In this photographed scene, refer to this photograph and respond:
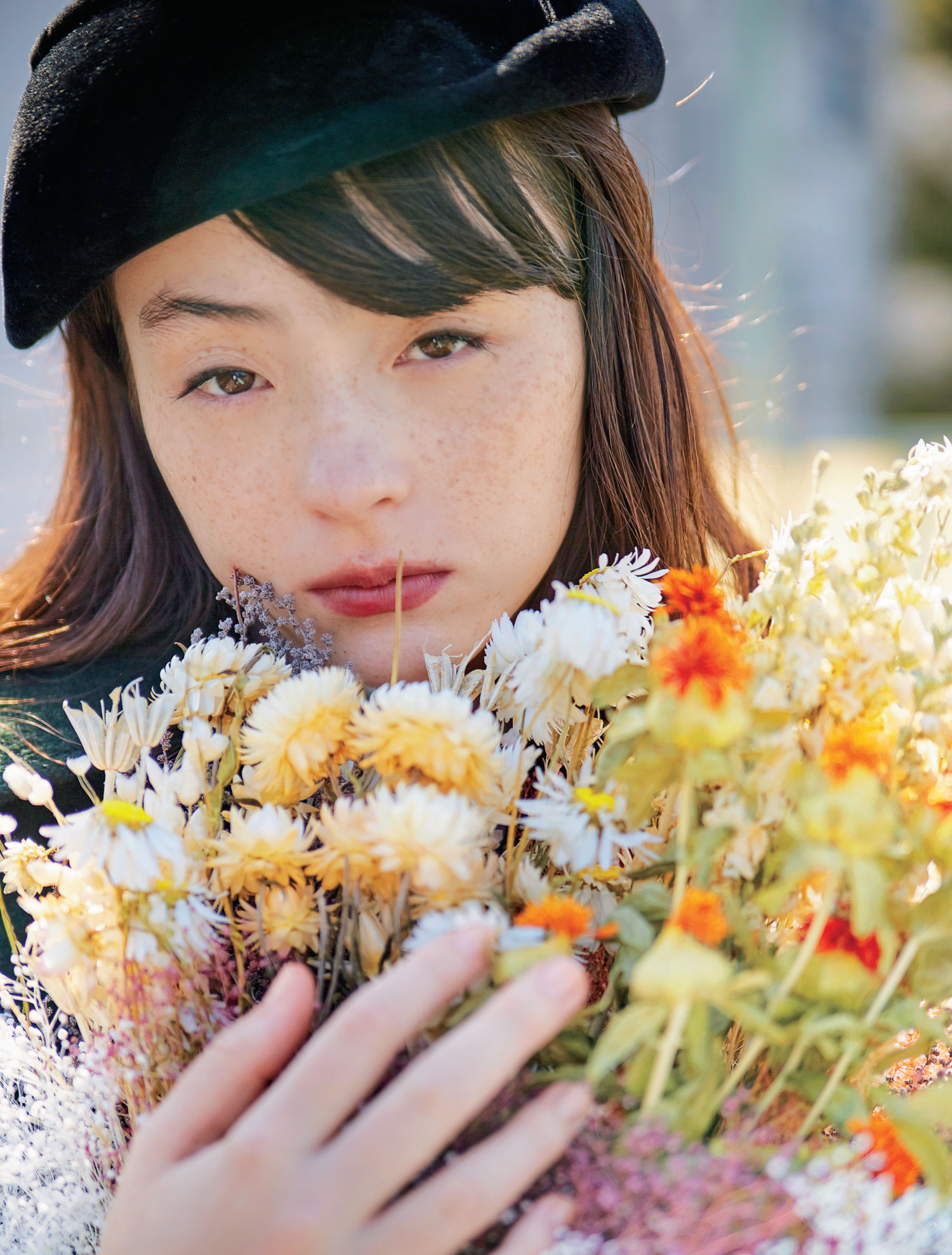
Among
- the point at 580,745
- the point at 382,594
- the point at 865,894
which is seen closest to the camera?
the point at 865,894

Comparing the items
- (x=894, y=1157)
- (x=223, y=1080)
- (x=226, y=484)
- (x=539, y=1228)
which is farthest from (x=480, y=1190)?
(x=226, y=484)

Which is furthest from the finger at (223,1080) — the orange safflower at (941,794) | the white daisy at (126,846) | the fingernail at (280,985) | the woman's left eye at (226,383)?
the woman's left eye at (226,383)

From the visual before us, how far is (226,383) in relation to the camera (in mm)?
904

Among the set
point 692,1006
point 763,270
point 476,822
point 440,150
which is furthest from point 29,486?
point 763,270

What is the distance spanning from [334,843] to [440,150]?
0.60 m

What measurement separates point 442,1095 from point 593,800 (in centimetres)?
19

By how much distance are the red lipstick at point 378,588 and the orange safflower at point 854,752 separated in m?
0.45

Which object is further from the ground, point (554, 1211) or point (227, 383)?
point (227, 383)

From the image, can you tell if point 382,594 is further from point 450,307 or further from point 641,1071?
point 641,1071

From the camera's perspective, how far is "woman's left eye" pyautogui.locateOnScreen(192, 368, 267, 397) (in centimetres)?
88

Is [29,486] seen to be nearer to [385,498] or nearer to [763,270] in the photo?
[385,498]

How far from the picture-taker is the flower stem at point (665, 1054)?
16.4 inches

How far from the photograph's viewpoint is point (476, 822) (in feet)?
1.68

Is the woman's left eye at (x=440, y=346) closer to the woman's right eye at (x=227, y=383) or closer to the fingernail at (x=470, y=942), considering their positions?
the woman's right eye at (x=227, y=383)
